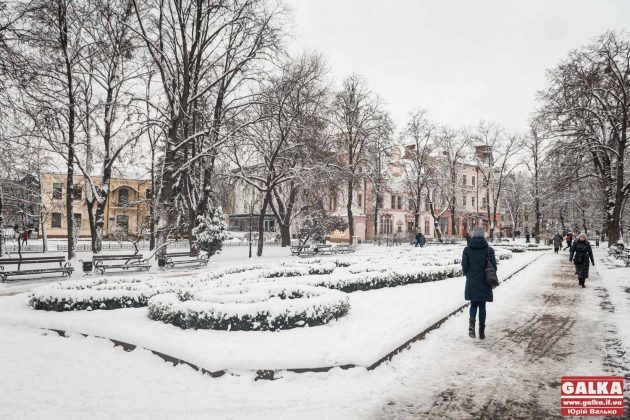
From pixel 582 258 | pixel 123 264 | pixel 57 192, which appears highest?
pixel 57 192

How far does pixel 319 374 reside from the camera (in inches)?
217

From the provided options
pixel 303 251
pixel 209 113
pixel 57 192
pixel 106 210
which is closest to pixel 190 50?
pixel 209 113

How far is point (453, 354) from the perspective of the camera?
654 centimetres

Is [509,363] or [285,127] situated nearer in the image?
[509,363]

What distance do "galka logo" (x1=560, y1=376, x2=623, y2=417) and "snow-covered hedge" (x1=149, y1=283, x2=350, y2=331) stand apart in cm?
396

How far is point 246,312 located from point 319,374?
2098 mm

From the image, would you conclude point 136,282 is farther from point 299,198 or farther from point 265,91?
point 299,198

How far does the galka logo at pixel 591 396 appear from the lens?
14.5 ft

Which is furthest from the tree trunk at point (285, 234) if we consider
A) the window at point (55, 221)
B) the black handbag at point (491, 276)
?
the window at point (55, 221)

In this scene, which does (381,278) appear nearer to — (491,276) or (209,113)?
(491,276)

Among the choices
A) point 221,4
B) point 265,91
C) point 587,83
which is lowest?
point 265,91

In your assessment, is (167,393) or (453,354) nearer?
(167,393)

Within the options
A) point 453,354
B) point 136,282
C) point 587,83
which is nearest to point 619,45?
point 587,83

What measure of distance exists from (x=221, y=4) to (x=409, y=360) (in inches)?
733
